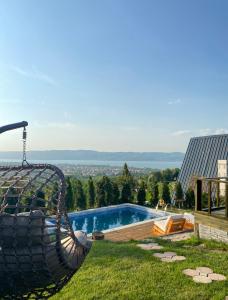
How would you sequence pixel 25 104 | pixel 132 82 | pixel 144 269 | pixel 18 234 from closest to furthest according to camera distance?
pixel 18 234 → pixel 144 269 → pixel 25 104 → pixel 132 82

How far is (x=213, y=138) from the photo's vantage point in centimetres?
1575

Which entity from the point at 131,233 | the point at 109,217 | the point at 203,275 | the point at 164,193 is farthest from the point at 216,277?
the point at 164,193

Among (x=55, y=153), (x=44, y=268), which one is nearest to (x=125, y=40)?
(x=44, y=268)

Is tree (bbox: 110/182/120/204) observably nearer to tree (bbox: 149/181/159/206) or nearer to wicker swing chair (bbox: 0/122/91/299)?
tree (bbox: 149/181/159/206)

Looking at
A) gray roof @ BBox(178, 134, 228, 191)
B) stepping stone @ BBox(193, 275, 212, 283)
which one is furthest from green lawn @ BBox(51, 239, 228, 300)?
gray roof @ BBox(178, 134, 228, 191)

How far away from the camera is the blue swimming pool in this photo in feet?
43.4

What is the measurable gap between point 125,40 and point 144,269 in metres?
8.44

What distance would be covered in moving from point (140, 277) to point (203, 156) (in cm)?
1179

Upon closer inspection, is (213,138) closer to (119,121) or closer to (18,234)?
(119,121)

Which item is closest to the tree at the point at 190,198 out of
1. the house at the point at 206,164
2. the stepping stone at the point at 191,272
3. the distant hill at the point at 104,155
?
the house at the point at 206,164

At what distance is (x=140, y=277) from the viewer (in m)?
4.83

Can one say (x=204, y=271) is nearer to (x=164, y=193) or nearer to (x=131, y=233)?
(x=131, y=233)

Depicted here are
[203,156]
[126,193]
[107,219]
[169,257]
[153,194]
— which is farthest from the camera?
[126,193]

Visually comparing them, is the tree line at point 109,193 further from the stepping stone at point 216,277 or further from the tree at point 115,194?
the stepping stone at point 216,277
